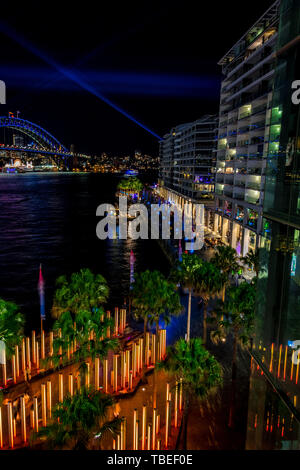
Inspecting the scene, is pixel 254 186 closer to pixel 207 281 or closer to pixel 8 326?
pixel 207 281

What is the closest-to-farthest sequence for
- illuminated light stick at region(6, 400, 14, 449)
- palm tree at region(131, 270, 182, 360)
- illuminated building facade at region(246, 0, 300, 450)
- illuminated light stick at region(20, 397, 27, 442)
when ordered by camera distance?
illuminated building facade at region(246, 0, 300, 450) → illuminated light stick at region(6, 400, 14, 449) → illuminated light stick at region(20, 397, 27, 442) → palm tree at region(131, 270, 182, 360)

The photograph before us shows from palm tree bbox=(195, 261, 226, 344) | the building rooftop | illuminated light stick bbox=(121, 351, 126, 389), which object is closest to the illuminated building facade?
illuminated light stick bbox=(121, 351, 126, 389)

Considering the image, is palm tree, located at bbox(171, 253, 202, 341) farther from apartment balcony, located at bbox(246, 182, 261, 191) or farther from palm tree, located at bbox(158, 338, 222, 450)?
apartment balcony, located at bbox(246, 182, 261, 191)

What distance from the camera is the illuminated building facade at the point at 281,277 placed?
7.25 metres

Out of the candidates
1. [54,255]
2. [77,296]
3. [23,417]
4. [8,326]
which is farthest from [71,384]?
[54,255]

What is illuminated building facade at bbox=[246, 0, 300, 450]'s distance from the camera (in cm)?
725

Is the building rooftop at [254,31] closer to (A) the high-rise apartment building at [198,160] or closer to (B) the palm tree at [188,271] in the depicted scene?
(A) the high-rise apartment building at [198,160]

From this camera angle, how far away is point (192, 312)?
31.0 metres

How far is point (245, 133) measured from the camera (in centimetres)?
5762

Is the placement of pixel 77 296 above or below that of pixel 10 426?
above

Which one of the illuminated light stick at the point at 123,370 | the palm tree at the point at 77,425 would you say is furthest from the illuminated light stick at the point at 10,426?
the illuminated light stick at the point at 123,370

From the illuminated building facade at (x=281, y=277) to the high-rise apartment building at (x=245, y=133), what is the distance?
130ft

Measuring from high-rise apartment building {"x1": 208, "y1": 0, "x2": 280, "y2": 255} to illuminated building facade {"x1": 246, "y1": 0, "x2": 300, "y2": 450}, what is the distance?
39.7 meters

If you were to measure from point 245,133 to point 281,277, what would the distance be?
54063 mm
